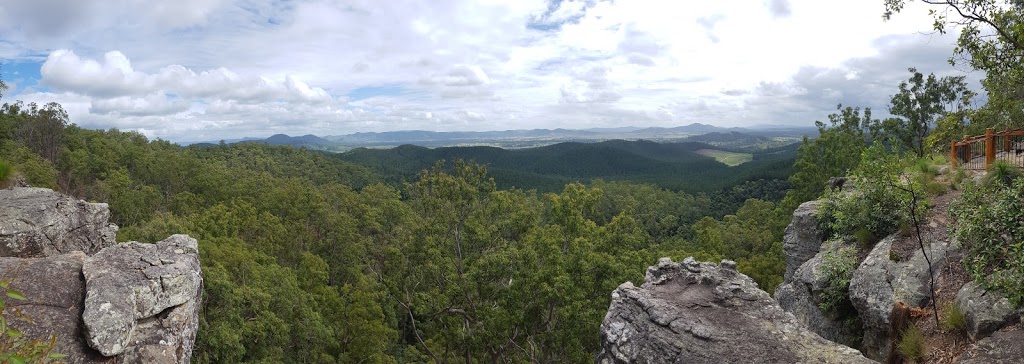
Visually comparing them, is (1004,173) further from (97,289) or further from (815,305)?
(97,289)

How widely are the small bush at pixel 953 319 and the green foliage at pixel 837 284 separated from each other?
6.65 feet

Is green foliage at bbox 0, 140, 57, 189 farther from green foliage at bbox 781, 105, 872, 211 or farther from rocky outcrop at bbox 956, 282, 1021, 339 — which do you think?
green foliage at bbox 781, 105, 872, 211

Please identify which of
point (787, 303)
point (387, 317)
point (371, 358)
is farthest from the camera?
point (387, 317)

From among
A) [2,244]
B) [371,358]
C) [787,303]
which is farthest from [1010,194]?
[371,358]

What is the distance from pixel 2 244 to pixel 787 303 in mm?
19166

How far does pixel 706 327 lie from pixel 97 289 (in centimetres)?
1212

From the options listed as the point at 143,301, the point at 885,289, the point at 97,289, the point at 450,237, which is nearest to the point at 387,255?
the point at 450,237

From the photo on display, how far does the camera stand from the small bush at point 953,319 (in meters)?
8.37

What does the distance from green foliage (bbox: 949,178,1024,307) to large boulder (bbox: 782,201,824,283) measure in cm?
438

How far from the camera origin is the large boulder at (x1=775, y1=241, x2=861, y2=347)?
10.8m

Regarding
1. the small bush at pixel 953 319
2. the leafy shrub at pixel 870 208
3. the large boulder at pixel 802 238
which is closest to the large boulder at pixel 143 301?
the small bush at pixel 953 319

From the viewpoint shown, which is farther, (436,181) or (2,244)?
(436,181)

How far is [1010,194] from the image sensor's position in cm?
862

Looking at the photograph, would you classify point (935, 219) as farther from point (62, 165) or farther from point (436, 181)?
point (62, 165)
